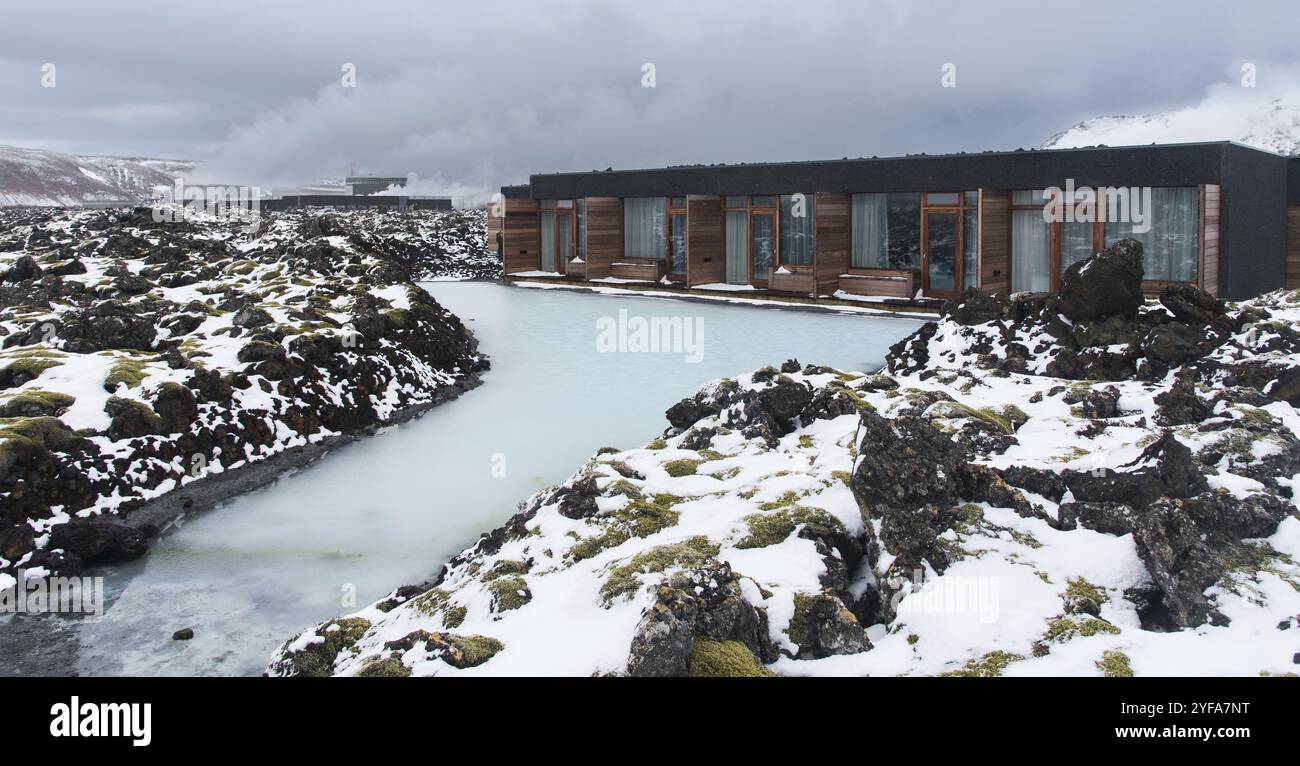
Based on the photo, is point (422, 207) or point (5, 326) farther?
point (422, 207)

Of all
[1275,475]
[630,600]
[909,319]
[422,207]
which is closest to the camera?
[630,600]

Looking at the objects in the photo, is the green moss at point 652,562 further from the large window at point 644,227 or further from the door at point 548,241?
the door at point 548,241

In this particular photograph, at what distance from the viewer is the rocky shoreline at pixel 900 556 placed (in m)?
5.06

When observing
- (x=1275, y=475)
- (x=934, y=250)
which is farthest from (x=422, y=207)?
(x=1275, y=475)

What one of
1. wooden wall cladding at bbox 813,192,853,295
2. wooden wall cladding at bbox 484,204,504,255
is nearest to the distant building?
wooden wall cladding at bbox 484,204,504,255

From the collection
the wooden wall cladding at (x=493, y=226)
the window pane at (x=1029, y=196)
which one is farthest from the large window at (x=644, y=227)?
the window pane at (x=1029, y=196)

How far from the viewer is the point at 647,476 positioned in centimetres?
832

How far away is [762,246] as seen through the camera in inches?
991

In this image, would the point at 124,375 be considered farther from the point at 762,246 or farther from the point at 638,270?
the point at 638,270

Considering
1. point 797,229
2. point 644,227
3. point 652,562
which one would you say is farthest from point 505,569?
point 644,227

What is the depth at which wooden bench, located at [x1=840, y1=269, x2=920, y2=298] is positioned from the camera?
21.7 m

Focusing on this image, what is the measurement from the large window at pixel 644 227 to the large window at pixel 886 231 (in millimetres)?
6356
